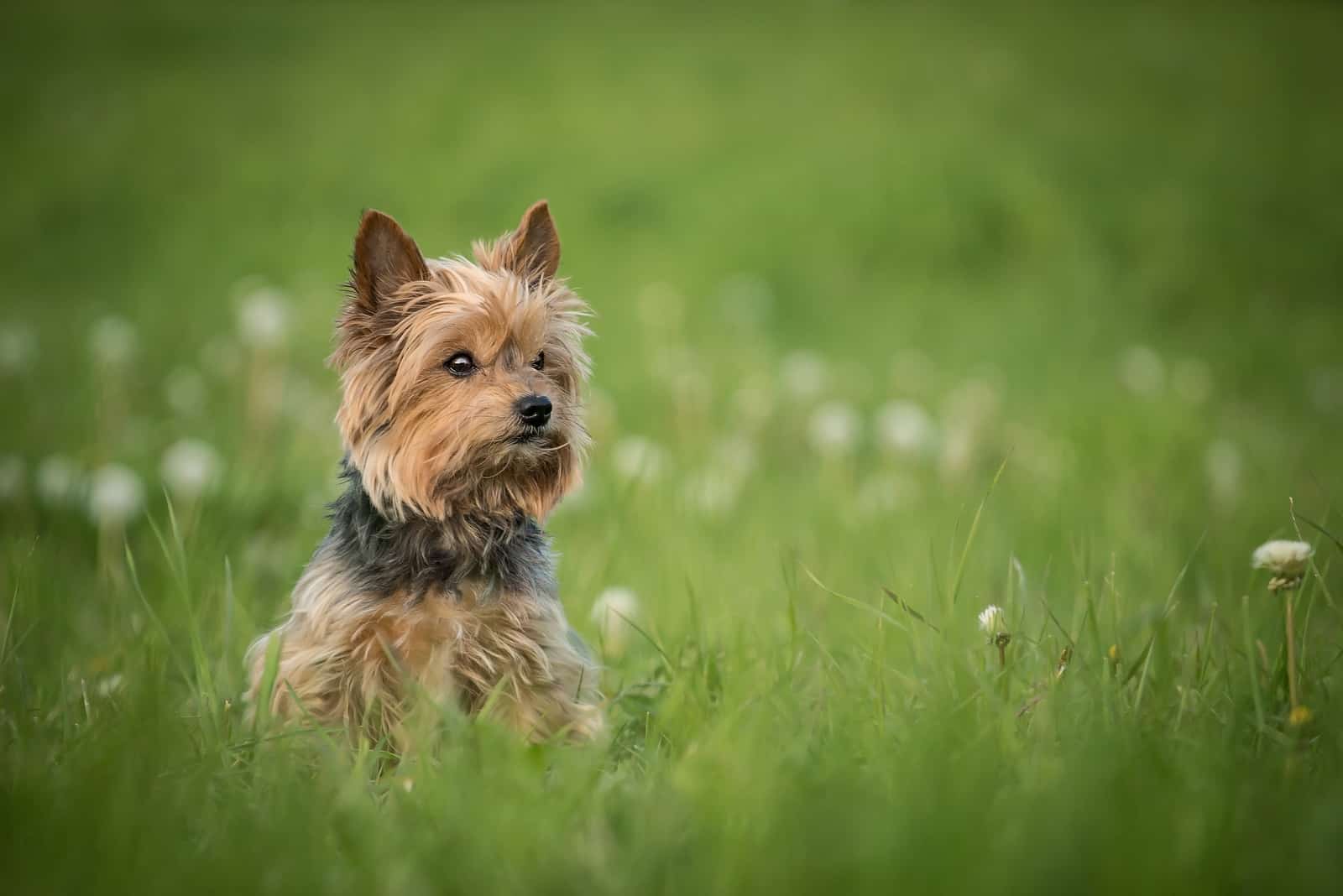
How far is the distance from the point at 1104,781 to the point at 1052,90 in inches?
561

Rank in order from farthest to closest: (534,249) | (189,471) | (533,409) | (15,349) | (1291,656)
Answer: (15,349)
(189,471)
(534,249)
(533,409)
(1291,656)

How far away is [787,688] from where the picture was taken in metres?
3.45

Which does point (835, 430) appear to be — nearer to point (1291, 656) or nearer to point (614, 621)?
point (614, 621)

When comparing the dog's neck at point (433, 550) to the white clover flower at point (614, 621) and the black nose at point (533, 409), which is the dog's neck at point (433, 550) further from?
the white clover flower at point (614, 621)

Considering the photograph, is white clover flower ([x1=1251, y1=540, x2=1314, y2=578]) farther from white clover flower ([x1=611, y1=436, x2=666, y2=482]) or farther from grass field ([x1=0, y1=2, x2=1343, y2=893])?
white clover flower ([x1=611, y1=436, x2=666, y2=482])

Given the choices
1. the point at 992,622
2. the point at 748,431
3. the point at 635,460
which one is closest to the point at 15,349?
the point at 635,460

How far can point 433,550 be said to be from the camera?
349 cm

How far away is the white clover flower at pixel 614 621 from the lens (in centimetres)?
436

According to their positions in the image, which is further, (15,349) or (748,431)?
(748,431)

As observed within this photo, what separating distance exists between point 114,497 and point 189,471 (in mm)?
520

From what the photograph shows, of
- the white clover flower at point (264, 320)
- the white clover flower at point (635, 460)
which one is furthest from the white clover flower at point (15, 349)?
the white clover flower at point (635, 460)

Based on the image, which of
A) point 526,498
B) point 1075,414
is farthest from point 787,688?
point 1075,414

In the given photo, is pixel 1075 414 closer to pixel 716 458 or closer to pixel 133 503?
pixel 716 458

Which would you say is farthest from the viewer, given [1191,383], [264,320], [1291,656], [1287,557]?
[1191,383]
